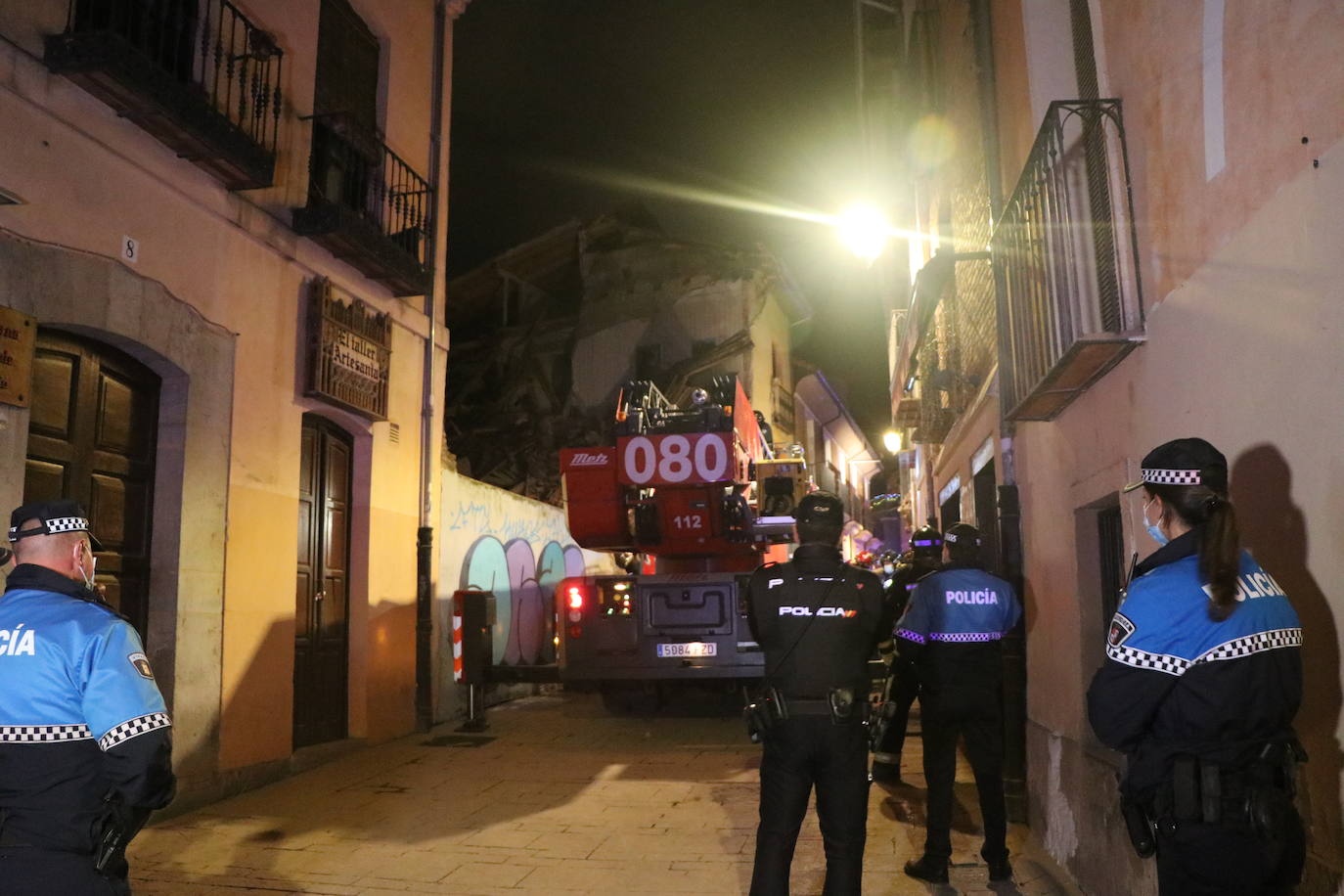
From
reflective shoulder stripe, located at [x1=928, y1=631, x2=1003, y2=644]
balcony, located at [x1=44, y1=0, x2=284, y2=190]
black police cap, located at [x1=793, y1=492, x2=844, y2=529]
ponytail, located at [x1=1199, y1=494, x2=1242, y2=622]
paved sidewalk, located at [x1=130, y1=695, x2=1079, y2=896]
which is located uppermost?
balcony, located at [x1=44, y1=0, x2=284, y2=190]

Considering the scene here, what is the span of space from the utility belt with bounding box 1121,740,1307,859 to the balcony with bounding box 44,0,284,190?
690 centimetres

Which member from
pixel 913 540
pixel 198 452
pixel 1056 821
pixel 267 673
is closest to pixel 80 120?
pixel 198 452

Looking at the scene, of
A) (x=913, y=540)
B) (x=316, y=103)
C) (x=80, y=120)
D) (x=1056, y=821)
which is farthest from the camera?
(x=316, y=103)

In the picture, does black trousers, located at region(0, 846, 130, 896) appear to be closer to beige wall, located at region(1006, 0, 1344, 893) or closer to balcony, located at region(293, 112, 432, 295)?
beige wall, located at region(1006, 0, 1344, 893)

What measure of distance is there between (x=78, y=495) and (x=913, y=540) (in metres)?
5.80

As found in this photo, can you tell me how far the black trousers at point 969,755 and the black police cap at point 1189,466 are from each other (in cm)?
284

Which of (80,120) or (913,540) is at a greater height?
(80,120)

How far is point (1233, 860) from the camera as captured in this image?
252cm

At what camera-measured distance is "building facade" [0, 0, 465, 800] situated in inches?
250

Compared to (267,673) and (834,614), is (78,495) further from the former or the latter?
(834,614)

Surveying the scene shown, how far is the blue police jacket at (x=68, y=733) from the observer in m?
2.80

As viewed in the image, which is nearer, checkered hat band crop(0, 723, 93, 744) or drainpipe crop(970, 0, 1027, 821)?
checkered hat band crop(0, 723, 93, 744)

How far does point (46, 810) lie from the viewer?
279 centimetres

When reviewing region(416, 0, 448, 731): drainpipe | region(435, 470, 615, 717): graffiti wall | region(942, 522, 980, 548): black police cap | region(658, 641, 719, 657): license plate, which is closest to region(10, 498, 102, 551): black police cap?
region(942, 522, 980, 548): black police cap
